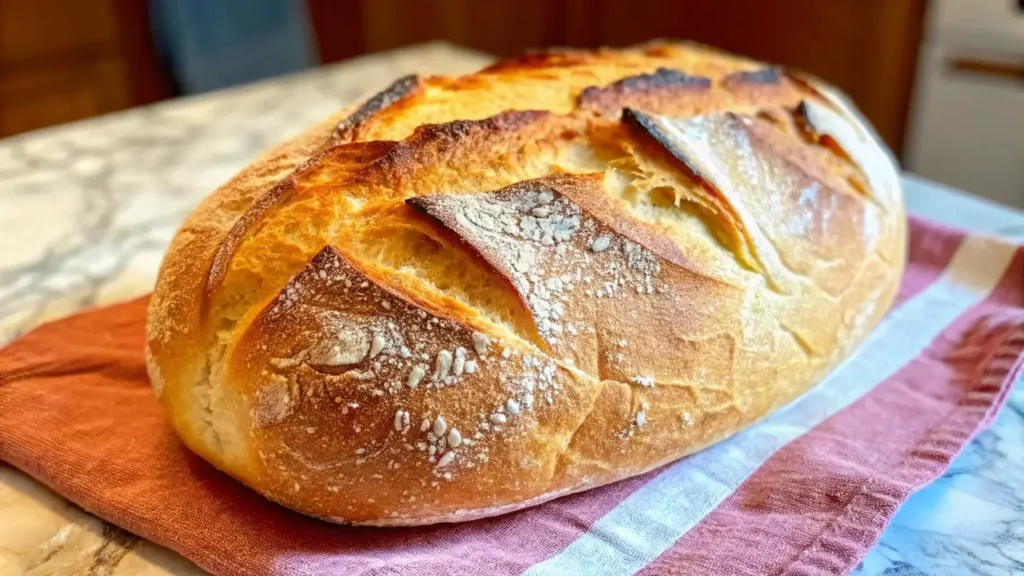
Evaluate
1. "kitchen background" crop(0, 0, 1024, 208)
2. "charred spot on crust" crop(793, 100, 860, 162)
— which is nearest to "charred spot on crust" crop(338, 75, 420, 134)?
"charred spot on crust" crop(793, 100, 860, 162)

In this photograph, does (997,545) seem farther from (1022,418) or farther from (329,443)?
(329,443)

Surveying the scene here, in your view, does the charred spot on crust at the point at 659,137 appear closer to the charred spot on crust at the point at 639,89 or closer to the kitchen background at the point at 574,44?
the charred spot on crust at the point at 639,89

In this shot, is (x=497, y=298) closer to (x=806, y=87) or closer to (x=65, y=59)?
(x=806, y=87)

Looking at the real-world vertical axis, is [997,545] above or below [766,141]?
below

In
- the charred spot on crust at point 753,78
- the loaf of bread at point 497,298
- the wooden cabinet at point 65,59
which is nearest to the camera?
the loaf of bread at point 497,298

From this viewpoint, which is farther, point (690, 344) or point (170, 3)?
point (170, 3)

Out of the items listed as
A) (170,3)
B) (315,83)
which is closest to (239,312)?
(315,83)

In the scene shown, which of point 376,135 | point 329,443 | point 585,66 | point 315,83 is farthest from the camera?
point 315,83

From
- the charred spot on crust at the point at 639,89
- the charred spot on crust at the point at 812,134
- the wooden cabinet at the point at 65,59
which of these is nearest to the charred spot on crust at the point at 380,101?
the charred spot on crust at the point at 639,89
